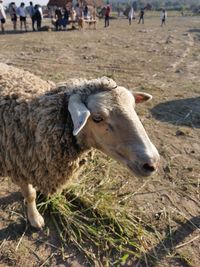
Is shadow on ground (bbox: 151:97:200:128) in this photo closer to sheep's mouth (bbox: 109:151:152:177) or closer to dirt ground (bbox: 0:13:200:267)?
dirt ground (bbox: 0:13:200:267)

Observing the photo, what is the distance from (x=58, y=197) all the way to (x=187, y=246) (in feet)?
4.41

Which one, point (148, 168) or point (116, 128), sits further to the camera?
point (116, 128)

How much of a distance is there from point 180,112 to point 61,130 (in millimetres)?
3744

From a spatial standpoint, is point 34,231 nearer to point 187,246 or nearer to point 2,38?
point 187,246

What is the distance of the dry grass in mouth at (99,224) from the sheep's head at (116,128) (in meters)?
1.02

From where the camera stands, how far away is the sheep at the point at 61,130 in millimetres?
2396

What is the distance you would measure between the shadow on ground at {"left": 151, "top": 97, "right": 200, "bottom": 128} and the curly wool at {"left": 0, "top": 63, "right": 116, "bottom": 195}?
3.08m

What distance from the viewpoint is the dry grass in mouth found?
3076 millimetres

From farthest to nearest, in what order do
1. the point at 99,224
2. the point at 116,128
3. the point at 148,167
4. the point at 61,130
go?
the point at 99,224 < the point at 61,130 < the point at 116,128 < the point at 148,167

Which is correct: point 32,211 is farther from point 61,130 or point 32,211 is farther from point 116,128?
point 116,128

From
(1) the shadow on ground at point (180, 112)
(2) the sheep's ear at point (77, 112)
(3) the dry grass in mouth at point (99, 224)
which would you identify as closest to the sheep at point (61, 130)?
(2) the sheep's ear at point (77, 112)

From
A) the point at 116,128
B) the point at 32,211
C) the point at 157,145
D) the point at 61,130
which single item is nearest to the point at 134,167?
the point at 116,128

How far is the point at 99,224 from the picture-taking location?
3.32m

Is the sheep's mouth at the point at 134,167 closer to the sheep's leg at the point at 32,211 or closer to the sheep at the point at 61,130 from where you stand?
the sheep at the point at 61,130
